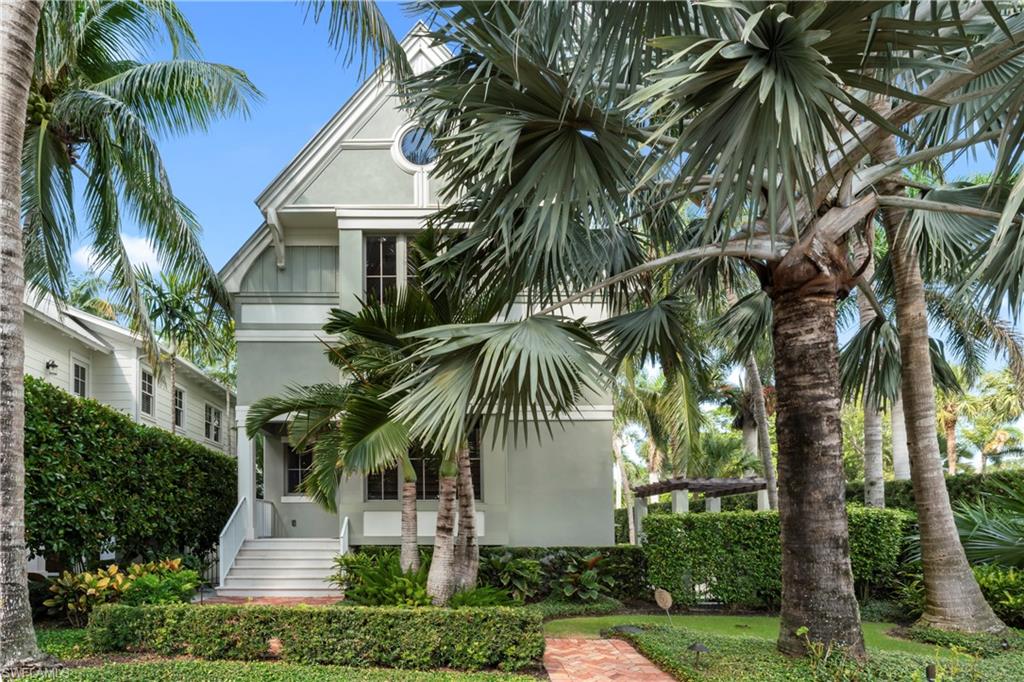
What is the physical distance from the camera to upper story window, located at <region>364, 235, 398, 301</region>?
14312 mm

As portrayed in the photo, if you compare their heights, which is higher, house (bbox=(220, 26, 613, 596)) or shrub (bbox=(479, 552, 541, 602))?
house (bbox=(220, 26, 613, 596))

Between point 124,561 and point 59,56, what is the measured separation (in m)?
8.22

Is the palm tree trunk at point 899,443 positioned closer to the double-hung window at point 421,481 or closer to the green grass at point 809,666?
the double-hung window at point 421,481

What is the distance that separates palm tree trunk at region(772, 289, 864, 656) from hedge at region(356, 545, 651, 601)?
20.4 feet

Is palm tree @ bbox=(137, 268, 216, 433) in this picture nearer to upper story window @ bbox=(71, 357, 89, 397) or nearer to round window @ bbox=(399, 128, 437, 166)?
upper story window @ bbox=(71, 357, 89, 397)

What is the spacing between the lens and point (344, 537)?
1305 cm

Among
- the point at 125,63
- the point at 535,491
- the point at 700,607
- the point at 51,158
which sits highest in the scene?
the point at 125,63

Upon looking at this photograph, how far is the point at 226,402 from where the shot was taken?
24.8 meters

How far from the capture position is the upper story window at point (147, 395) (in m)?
19.1

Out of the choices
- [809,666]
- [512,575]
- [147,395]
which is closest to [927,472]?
[809,666]

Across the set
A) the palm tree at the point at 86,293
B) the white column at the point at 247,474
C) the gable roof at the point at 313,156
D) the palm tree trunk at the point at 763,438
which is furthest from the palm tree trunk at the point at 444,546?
the palm tree at the point at 86,293

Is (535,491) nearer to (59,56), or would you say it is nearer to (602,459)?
(602,459)

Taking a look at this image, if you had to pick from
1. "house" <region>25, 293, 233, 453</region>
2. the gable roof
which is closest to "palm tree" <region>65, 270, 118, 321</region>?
"house" <region>25, 293, 233, 453</region>

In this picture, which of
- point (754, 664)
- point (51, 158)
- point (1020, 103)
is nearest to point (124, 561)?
point (51, 158)
